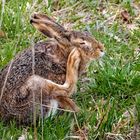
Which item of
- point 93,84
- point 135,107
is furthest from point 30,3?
point 135,107

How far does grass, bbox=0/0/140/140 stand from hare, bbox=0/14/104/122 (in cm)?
15

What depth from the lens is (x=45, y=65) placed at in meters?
5.47

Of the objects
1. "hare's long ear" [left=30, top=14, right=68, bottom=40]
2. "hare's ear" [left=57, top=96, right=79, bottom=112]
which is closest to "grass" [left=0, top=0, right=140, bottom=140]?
"hare's ear" [left=57, top=96, right=79, bottom=112]

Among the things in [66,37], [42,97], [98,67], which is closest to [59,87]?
[42,97]

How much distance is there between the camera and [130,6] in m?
7.42

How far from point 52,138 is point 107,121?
1.48ft

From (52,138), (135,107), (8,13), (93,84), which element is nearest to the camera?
(52,138)

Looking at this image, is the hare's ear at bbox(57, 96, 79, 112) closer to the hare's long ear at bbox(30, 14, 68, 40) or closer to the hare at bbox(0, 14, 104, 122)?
the hare at bbox(0, 14, 104, 122)

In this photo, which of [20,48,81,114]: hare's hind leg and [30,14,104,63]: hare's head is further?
[30,14,104,63]: hare's head

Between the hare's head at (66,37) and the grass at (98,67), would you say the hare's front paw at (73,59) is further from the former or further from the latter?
the grass at (98,67)

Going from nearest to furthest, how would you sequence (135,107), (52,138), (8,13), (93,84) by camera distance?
1. (52,138)
2. (135,107)
3. (93,84)
4. (8,13)

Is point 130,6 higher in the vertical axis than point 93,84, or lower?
higher

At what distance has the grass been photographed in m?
5.38

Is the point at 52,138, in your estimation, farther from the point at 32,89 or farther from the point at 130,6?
the point at 130,6
